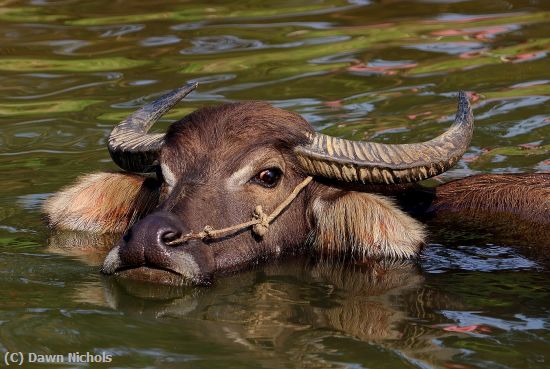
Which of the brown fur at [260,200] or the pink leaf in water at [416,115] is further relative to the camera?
the pink leaf in water at [416,115]

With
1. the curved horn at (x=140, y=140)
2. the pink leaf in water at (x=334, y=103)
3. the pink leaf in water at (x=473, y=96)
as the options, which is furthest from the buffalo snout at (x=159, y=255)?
the pink leaf in water at (x=473, y=96)

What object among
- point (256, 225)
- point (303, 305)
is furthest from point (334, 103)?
point (303, 305)

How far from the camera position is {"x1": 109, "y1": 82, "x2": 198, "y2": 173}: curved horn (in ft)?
23.7

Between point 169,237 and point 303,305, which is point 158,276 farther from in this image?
point 303,305

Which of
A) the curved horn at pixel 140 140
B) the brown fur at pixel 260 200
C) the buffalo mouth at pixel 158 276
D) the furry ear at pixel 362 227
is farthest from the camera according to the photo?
the curved horn at pixel 140 140

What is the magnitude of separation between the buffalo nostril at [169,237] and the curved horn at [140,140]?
3.38 ft

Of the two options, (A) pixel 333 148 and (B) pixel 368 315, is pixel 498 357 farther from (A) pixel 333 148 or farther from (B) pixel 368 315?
(A) pixel 333 148

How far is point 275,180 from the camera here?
6969 mm

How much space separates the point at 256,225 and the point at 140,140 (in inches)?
40.9

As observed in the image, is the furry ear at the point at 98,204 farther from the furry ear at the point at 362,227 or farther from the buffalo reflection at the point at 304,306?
the furry ear at the point at 362,227

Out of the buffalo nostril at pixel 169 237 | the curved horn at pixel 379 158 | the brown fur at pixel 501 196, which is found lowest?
the brown fur at pixel 501 196

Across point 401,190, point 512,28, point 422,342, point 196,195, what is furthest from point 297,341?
point 512,28

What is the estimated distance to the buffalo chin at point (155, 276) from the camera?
243 inches

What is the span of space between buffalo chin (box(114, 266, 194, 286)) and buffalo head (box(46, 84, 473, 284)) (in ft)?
0.05
